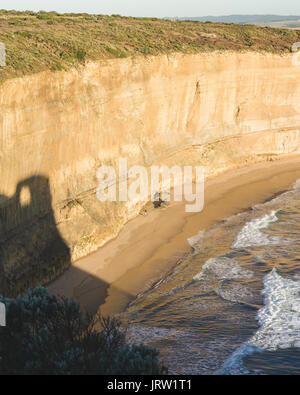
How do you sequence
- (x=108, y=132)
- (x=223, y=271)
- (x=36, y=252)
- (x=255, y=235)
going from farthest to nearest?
(x=108, y=132), (x=255, y=235), (x=223, y=271), (x=36, y=252)

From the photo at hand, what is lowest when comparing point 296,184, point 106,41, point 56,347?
point 296,184

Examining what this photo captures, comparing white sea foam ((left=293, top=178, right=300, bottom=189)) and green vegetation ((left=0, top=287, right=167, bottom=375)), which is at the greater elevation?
green vegetation ((left=0, top=287, right=167, bottom=375))

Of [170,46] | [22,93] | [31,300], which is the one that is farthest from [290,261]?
[170,46]

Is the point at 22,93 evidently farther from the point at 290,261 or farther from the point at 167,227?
the point at 290,261

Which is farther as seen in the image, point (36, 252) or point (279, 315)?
point (36, 252)

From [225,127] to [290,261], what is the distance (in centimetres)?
1569

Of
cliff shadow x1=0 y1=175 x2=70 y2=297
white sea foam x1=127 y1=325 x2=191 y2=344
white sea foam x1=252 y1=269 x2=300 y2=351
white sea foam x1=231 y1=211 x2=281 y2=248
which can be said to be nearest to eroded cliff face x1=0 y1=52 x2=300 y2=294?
cliff shadow x1=0 y1=175 x2=70 y2=297

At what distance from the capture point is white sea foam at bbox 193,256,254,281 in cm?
1945

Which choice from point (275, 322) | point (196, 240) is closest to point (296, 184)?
point (196, 240)

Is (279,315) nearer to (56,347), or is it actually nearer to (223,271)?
(223,271)

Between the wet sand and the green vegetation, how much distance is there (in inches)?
171

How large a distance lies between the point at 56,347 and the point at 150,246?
1079 cm

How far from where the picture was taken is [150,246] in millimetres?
22578

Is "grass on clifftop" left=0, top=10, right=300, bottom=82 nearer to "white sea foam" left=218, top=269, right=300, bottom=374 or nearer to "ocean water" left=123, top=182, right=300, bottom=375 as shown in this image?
"ocean water" left=123, top=182, right=300, bottom=375
